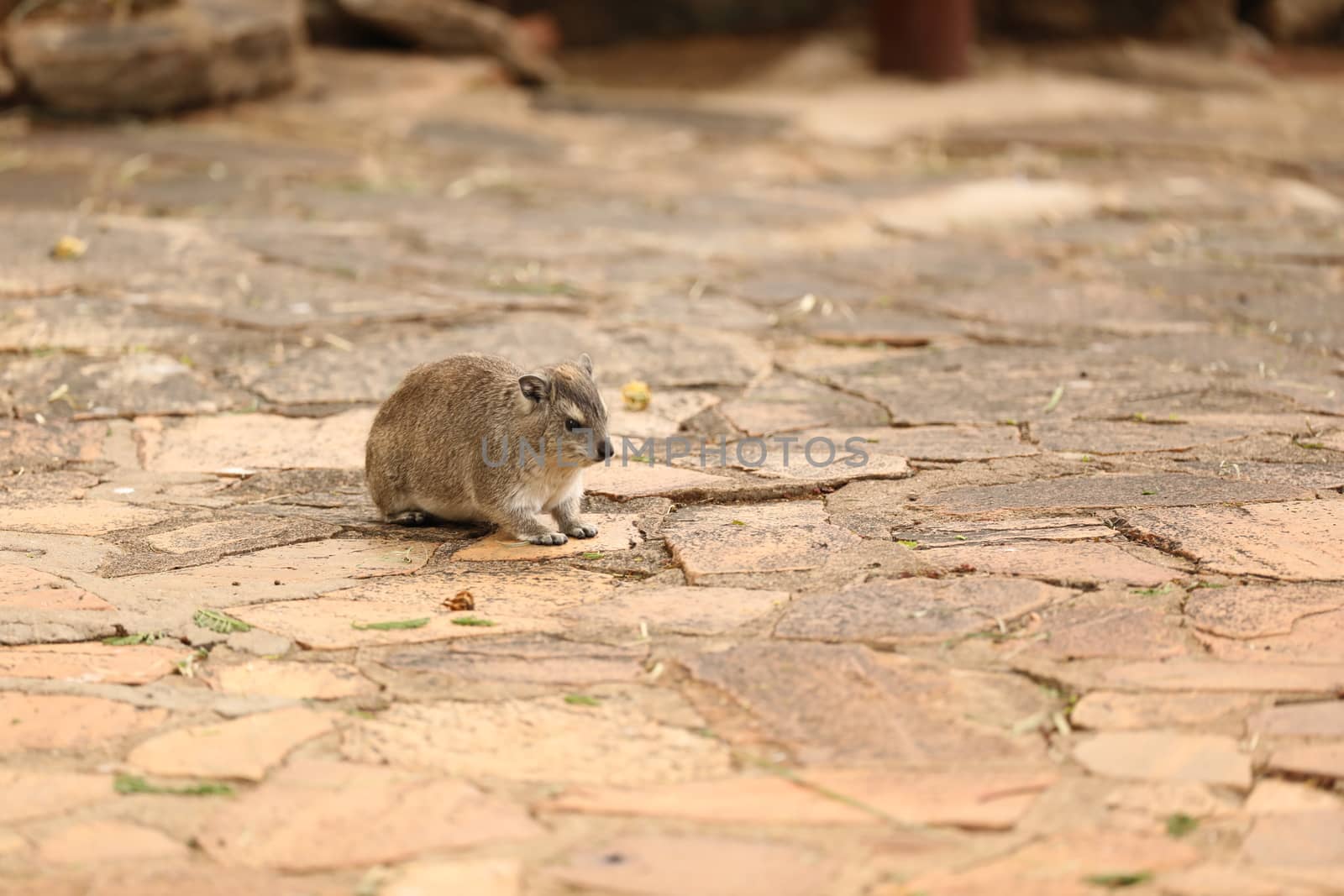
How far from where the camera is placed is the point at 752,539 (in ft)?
14.4

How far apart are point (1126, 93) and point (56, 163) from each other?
8246 millimetres

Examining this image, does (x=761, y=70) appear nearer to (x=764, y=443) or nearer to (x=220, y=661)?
(x=764, y=443)

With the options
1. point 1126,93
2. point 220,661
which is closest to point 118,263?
point 220,661

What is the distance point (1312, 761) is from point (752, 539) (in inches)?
67.6

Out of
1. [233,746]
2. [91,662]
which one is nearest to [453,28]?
[91,662]

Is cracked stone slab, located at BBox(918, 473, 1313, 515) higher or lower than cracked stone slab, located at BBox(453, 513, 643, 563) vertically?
higher

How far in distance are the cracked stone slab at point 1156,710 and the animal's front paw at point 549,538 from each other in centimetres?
167

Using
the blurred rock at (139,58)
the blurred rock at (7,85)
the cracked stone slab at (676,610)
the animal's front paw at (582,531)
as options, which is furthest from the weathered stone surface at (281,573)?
the blurred rock at (7,85)

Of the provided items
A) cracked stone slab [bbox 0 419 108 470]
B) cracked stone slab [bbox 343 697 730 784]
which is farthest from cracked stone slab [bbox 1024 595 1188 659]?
cracked stone slab [bbox 0 419 108 470]

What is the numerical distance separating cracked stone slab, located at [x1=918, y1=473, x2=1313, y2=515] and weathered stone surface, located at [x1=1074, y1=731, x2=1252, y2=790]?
55.9 inches

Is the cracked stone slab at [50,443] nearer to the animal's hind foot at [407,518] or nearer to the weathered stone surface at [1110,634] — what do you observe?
the animal's hind foot at [407,518]

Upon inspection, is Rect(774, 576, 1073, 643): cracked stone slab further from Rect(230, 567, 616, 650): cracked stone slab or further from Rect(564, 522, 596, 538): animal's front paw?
Rect(564, 522, 596, 538): animal's front paw

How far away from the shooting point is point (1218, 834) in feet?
9.28

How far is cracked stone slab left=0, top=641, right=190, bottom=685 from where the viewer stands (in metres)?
3.51
